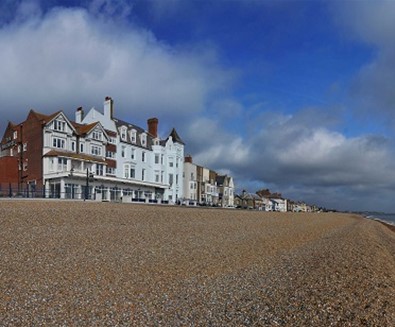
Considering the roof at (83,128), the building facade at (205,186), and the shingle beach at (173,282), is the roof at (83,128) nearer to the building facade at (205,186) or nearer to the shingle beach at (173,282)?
the building facade at (205,186)

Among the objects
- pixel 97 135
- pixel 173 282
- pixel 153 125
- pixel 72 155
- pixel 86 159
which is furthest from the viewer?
pixel 153 125

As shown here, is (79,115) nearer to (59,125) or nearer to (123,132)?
(123,132)

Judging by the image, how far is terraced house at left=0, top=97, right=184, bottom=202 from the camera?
138 feet

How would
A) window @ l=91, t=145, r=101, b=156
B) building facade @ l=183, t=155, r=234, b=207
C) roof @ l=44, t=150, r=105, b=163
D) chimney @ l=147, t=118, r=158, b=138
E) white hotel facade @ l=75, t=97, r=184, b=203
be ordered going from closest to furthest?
roof @ l=44, t=150, r=105, b=163 < window @ l=91, t=145, r=101, b=156 < white hotel facade @ l=75, t=97, r=184, b=203 < chimney @ l=147, t=118, r=158, b=138 < building facade @ l=183, t=155, r=234, b=207

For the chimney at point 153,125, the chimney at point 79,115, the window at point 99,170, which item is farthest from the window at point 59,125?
the chimney at point 153,125

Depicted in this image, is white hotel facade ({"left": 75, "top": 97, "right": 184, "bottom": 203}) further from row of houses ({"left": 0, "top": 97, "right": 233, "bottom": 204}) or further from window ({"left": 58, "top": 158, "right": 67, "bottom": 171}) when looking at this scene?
window ({"left": 58, "top": 158, "right": 67, "bottom": 171})

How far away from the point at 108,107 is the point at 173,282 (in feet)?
156

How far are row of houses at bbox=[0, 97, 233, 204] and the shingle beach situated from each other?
25088mm

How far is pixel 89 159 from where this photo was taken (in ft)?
150

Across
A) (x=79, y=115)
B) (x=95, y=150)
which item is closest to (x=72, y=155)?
(x=95, y=150)

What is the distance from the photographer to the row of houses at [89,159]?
42094 mm

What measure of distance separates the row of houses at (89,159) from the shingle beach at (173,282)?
25.1 m

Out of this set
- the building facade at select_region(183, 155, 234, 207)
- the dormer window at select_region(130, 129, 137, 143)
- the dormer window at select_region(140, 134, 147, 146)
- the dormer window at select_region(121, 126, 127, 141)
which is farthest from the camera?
the building facade at select_region(183, 155, 234, 207)

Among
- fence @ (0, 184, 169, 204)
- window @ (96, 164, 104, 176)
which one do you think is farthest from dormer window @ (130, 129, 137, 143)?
fence @ (0, 184, 169, 204)
